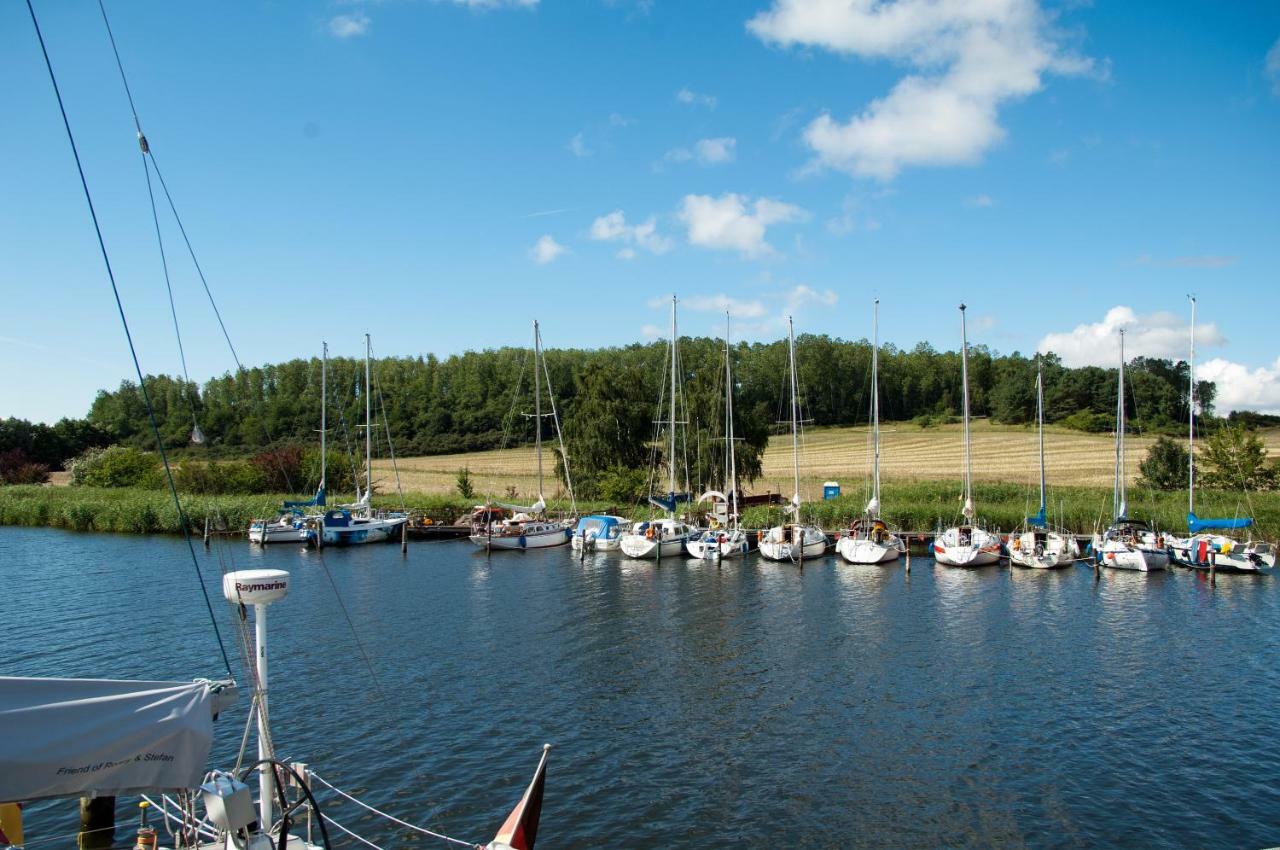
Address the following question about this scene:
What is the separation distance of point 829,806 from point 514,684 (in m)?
11.8

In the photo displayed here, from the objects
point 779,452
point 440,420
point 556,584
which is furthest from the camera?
point 440,420

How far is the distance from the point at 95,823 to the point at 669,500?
55.3 meters

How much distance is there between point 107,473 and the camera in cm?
8981

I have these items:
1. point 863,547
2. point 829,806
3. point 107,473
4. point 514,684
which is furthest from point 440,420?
point 829,806

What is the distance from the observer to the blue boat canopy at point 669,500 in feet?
220

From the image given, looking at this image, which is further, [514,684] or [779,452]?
[779,452]

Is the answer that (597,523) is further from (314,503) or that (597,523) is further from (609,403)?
(314,503)

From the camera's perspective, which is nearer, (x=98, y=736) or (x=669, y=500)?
(x=98, y=736)

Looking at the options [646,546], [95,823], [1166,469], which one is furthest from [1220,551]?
[95,823]

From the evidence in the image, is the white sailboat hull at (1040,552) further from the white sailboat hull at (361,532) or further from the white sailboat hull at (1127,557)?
the white sailboat hull at (361,532)

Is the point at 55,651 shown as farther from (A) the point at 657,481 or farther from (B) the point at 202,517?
(A) the point at 657,481

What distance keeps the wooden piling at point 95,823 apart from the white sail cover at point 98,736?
3.32 meters

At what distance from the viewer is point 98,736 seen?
1029 cm

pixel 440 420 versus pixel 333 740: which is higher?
pixel 440 420
